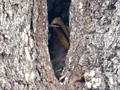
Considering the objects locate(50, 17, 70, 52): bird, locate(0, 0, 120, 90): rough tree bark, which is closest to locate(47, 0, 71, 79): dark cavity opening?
locate(50, 17, 70, 52): bird

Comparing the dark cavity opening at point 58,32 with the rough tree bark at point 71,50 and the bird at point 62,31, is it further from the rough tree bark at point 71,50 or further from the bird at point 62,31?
the rough tree bark at point 71,50

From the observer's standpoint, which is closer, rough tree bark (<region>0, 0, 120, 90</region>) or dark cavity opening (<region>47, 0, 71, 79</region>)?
rough tree bark (<region>0, 0, 120, 90</region>)

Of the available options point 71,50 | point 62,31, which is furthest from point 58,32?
point 71,50

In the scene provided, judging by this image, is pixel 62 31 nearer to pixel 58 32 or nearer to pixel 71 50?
pixel 58 32

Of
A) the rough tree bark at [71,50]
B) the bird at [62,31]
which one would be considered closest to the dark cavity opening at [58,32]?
the bird at [62,31]

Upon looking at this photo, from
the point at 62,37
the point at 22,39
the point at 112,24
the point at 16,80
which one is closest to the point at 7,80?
the point at 16,80

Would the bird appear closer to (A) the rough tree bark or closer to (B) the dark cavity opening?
(B) the dark cavity opening
